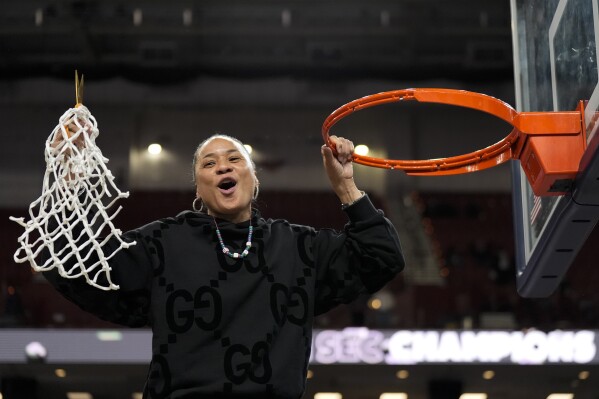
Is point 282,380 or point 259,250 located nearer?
point 282,380

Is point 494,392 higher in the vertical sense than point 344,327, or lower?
lower

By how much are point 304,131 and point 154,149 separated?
1.66 meters

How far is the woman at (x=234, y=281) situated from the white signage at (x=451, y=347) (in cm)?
734

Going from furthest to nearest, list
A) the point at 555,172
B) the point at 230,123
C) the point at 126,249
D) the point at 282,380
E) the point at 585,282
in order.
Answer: the point at 230,123 → the point at 585,282 → the point at 555,172 → the point at 126,249 → the point at 282,380

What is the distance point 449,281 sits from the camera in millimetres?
10242

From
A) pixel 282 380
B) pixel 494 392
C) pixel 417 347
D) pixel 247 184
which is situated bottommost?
pixel 494 392

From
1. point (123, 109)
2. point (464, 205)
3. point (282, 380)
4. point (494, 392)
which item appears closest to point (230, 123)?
point (123, 109)

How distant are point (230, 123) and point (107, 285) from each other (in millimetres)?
8995

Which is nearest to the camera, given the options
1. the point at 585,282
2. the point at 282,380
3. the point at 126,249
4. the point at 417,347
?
the point at 282,380

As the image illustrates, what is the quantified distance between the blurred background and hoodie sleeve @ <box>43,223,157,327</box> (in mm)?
7686

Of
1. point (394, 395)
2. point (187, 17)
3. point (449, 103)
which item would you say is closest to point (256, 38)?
point (187, 17)

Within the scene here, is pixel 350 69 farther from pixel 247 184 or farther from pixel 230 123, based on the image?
pixel 247 184

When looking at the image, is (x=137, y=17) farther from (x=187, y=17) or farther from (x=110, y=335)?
(x=110, y=335)

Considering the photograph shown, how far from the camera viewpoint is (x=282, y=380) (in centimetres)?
191
